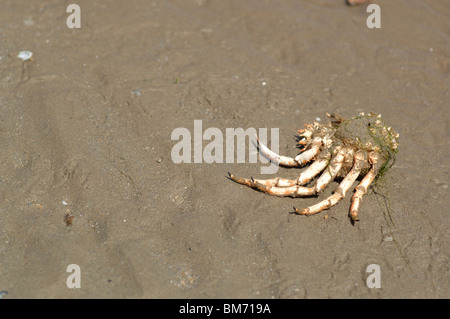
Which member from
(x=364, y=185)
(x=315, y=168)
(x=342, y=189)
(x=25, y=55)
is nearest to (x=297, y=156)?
(x=315, y=168)

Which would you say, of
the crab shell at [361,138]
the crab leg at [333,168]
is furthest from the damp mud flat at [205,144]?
the crab shell at [361,138]

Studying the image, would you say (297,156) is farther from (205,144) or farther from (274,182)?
(205,144)

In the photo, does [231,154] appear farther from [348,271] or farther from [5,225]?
[5,225]

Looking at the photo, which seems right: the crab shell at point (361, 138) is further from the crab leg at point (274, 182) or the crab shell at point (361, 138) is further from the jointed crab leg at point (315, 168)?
the crab leg at point (274, 182)

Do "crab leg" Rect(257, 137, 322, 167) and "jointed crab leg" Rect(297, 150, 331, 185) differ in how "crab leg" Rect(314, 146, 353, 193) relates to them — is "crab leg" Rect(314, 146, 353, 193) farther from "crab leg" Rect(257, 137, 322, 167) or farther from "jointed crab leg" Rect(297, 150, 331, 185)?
"crab leg" Rect(257, 137, 322, 167)

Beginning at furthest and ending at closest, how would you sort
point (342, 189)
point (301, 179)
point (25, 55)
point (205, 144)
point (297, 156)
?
point (25, 55) → point (205, 144) → point (297, 156) → point (301, 179) → point (342, 189)

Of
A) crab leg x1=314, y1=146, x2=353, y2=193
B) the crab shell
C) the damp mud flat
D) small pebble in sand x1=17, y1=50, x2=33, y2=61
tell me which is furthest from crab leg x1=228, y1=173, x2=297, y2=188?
small pebble in sand x1=17, y1=50, x2=33, y2=61
